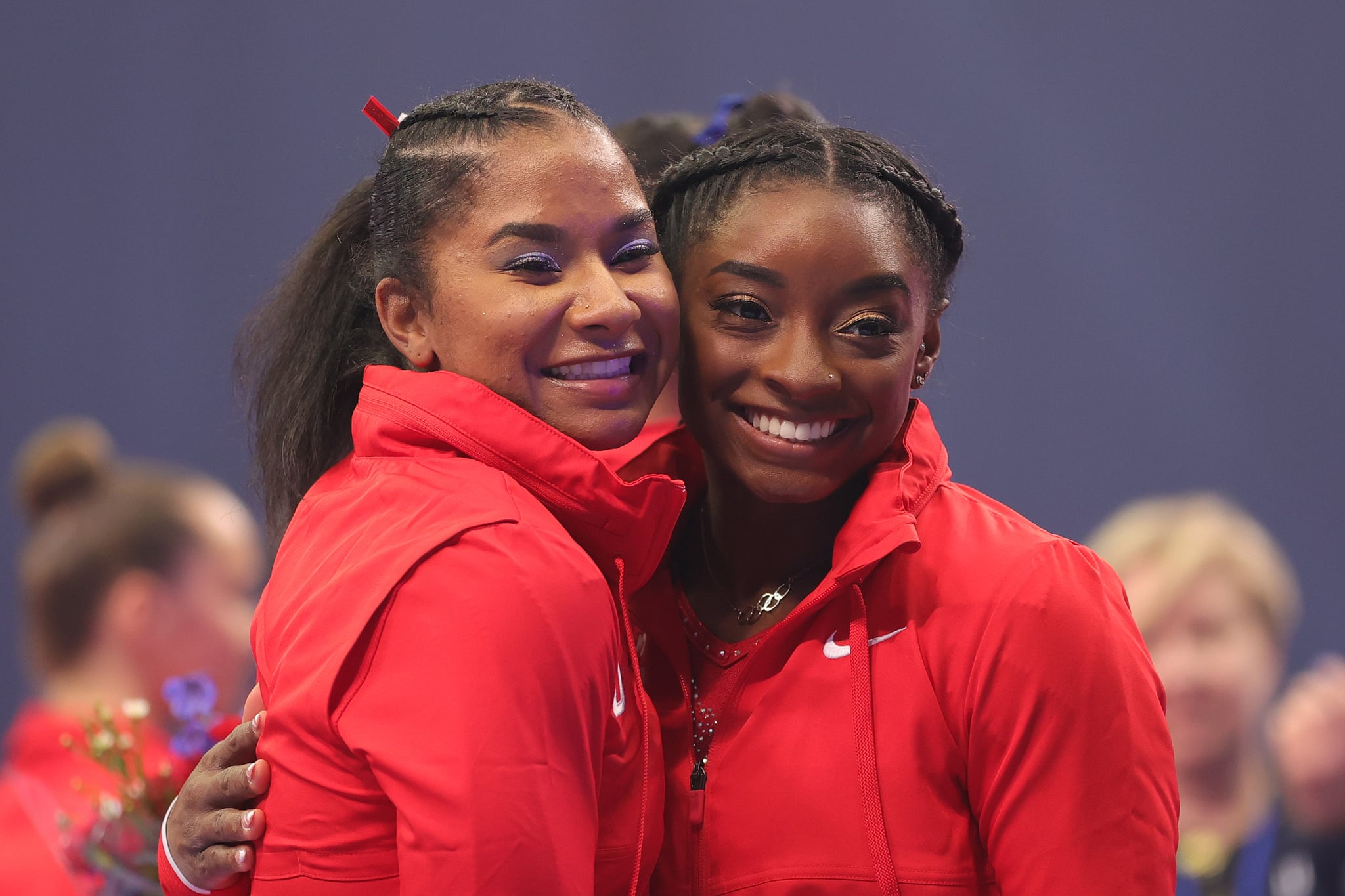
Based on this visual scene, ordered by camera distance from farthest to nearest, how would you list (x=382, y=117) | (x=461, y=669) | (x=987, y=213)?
(x=987, y=213)
(x=382, y=117)
(x=461, y=669)

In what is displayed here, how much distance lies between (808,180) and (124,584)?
2265 millimetres

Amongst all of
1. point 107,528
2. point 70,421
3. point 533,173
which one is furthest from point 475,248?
point 70,421

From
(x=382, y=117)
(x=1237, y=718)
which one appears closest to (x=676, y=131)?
(x=382, y=117)

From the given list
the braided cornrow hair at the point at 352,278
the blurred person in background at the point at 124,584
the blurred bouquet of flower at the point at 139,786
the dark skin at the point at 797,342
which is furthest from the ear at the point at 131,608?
the dark skin at the point at 797,342

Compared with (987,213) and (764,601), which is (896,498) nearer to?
(764,601)

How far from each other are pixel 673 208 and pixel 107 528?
7.12 ft

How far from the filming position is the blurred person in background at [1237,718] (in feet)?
9.34

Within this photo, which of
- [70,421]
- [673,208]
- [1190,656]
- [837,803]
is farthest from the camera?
[70,421]

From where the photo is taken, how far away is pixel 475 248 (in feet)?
3.87

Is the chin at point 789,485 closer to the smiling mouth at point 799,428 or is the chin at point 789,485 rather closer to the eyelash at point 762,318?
the smiling mouth at point 799,428

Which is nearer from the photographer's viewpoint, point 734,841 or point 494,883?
point 494,883

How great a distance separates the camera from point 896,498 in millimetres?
1228

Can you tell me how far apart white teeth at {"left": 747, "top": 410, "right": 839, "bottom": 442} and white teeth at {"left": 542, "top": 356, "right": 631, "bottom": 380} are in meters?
0.16

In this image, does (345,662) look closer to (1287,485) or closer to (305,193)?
(305,193)
